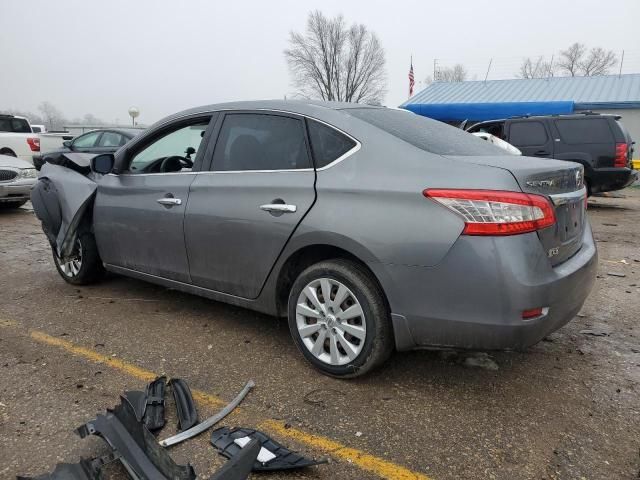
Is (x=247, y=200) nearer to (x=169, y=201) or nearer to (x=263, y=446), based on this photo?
(x=169, y=201)

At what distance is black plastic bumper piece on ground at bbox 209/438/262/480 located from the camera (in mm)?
1967

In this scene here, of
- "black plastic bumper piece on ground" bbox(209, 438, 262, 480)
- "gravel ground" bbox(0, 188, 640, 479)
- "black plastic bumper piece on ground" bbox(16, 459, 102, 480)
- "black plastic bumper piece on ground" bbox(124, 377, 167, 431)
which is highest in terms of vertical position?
"black plastic bumper piece on ground" bbox(209, 438, 262, 480)

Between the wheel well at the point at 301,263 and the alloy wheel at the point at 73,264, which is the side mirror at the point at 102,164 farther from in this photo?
the wheel well at the point at 301,263

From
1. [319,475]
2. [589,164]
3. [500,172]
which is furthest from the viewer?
[589,164]

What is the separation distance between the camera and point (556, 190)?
2668 mm

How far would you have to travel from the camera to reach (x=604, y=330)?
12.5 feet

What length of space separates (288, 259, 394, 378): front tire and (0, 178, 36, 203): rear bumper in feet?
27.3

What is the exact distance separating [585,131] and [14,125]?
14894 mm

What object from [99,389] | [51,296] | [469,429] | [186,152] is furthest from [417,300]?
[51,296]

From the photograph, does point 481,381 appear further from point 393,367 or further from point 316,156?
point 316,156

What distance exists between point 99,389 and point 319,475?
144cm

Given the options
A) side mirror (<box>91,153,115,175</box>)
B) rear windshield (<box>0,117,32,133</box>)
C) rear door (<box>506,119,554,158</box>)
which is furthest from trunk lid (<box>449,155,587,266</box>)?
rear windshield (<box>0,117,32,133</box>)

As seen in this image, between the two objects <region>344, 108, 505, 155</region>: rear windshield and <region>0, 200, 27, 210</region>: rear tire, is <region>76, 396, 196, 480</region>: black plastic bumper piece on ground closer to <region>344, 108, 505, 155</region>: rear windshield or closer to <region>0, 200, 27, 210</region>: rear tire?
<region>344, 108, 505, 155</region>: rear windshield

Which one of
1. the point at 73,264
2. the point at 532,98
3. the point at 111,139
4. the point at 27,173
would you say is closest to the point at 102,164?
the point at 73,264
